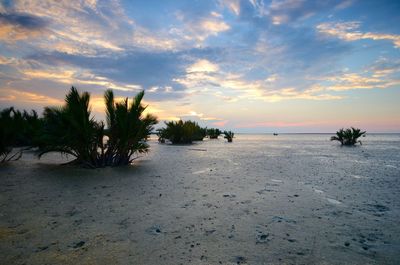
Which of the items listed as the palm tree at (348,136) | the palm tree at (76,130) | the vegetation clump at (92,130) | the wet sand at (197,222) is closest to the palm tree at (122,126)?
the vegetation clump at (92,130)

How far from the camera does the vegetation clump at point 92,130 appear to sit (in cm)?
877

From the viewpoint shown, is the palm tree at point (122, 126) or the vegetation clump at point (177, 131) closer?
the palm tree at point (122, 126)

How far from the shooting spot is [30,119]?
19.9 meters

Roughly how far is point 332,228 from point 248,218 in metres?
1.20

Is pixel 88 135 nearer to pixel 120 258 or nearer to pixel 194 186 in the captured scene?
pixel 194 186

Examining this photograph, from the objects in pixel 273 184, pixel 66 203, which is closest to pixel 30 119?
pixel 66 203

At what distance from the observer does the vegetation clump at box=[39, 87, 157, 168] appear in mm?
8766

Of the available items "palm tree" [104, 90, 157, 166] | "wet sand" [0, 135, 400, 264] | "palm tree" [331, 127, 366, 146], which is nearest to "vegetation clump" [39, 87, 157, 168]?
"palm tree" [104, 90, 157, 166]

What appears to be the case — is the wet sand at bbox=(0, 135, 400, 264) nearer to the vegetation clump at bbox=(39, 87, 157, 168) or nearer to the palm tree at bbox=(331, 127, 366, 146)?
the vegetation clump at bbox=(39, 87, 157, 168)

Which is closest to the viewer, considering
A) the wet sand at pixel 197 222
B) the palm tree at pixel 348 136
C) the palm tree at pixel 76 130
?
the wet sand at pixel 197 222

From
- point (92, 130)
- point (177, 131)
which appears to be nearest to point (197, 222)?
A: point (92, 130)

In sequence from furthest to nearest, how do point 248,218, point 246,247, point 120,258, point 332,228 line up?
1. point 248,218
2. point 332,228
3. point 246,247
4. point 120,258

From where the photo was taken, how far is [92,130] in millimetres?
8914

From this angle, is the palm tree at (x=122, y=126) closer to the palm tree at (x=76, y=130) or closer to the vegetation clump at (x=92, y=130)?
the vegetation clump at (x=92, y=130)
